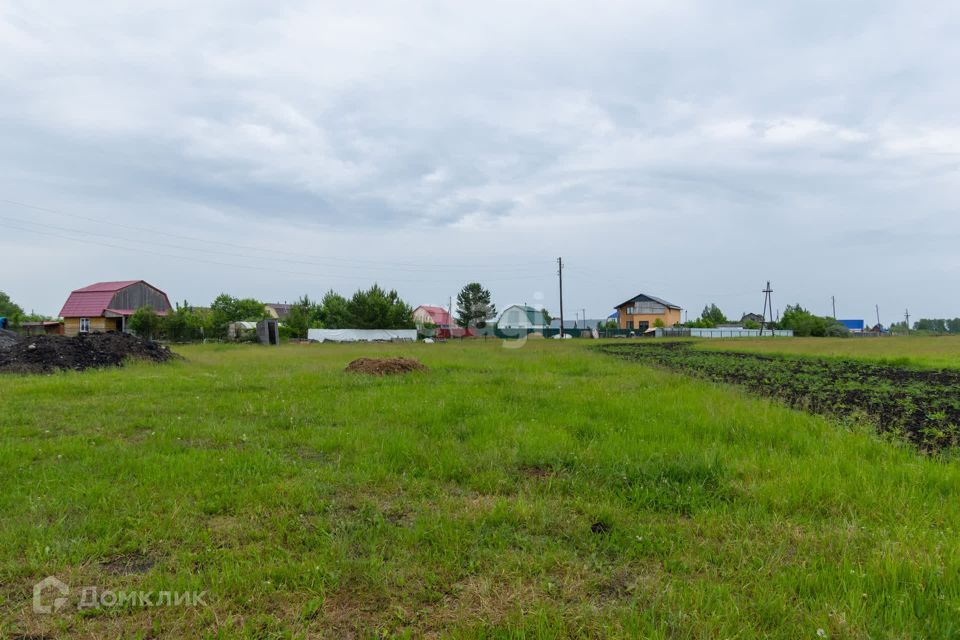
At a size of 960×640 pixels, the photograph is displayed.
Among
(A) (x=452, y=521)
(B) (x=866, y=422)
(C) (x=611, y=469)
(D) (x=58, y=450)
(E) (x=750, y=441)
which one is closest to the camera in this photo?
(A) (x=452, y=521)

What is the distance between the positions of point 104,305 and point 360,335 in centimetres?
2494

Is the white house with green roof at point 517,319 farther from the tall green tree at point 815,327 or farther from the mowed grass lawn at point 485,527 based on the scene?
the mowed grass lawn at point 485,527

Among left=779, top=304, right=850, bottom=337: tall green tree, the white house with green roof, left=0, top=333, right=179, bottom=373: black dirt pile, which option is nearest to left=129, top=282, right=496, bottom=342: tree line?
the white house with green roof

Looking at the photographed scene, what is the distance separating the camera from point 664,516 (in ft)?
11.5

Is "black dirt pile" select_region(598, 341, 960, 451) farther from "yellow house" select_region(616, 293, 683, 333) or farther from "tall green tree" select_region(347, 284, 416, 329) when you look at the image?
"yellow house" select_region(616, 293, 683, 333)

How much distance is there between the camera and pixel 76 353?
14.8 meters

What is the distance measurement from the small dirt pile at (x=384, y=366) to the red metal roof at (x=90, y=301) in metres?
46.5

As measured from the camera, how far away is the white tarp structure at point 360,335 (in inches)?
1961

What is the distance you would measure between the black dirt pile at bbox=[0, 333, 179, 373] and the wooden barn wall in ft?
116

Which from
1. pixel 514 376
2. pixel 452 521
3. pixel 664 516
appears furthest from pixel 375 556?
pixel 514 376

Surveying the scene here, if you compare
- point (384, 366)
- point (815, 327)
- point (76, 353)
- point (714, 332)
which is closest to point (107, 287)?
point (76, 353)

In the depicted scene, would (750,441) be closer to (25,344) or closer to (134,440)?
(134,440)

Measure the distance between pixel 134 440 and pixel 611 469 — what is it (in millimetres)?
5615

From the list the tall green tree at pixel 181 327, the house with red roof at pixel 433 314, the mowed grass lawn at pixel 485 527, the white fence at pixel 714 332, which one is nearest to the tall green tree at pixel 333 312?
the tall green tree at pixel 181 327
